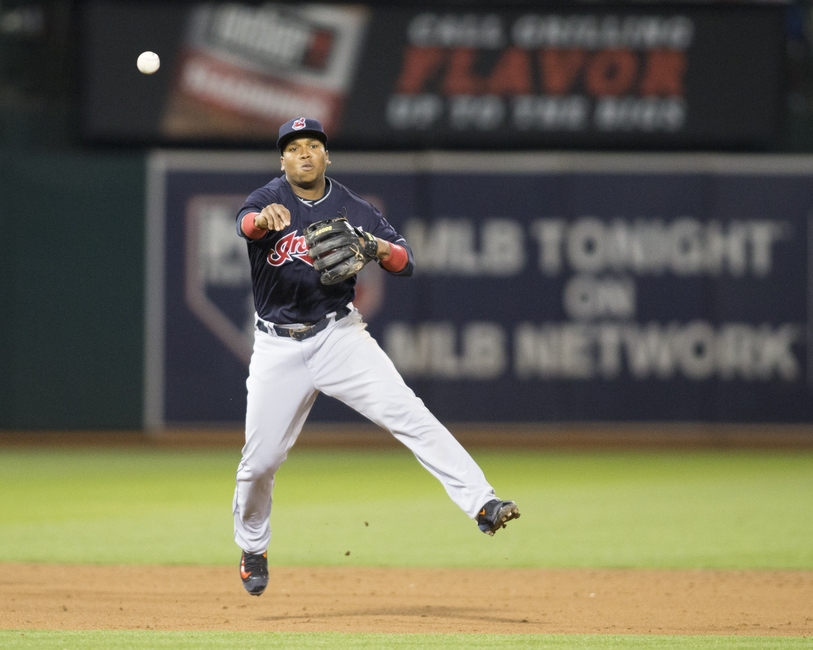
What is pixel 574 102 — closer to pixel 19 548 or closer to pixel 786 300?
pixel 786 300

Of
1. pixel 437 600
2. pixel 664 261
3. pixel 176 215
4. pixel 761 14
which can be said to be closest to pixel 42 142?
pixel 176 215

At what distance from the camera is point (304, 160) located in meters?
5.20

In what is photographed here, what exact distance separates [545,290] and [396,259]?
26.9ft

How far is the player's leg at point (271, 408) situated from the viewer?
5.12 m

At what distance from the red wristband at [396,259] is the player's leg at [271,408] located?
0.45 m

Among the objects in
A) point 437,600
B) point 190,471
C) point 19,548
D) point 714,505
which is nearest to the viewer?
point 437,600

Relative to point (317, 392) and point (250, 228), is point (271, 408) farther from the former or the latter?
point (250, 228)

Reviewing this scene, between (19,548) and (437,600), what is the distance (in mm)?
2651

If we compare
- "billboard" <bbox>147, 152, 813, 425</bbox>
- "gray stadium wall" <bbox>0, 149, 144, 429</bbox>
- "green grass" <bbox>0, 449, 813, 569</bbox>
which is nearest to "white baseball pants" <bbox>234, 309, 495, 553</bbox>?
"green grass" <bbox>0, 449, 813, 569</bbox>

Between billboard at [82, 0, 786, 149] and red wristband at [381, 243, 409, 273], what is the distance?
798 cm

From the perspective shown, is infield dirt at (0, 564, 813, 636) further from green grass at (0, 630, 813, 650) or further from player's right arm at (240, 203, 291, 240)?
player's right arm at (240, 203, 291, 240)

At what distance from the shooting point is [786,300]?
13.3 meters

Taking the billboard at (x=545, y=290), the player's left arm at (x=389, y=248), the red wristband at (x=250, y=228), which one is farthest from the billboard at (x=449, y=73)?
the red wristband at (x=250, y=228)

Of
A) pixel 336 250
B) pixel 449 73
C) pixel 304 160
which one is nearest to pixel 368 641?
pixel 336 250
